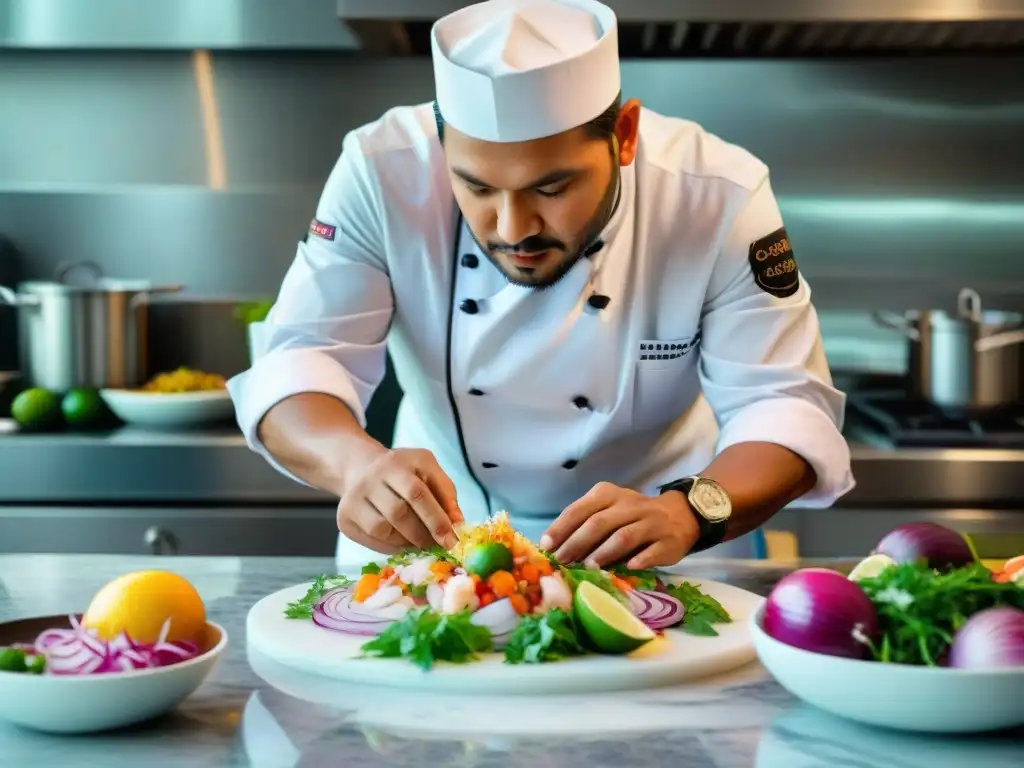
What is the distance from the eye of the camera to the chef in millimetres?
1911

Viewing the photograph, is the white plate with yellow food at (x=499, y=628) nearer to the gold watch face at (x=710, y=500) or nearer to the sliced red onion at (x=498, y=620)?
the sliced red onion at (x=498, y=620)

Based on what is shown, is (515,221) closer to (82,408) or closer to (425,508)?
(425,508)

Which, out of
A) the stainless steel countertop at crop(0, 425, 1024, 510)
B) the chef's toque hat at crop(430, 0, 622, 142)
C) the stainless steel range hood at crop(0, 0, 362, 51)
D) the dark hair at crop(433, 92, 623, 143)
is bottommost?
the stainless steel countertop at crop(0, 425, 1024, 510)

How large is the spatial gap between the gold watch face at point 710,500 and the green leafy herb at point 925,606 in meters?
0.59

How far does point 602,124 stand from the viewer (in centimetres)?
199

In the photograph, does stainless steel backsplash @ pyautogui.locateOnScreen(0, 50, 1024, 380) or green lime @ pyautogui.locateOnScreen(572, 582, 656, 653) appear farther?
stainless steel backsplash @ pyautogui.locateOnScreen(0, 50, 1024, 380)

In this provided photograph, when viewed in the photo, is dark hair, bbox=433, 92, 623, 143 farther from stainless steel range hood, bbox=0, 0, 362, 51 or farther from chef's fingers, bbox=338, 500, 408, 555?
stainless steel range hood, bbox=0, 0, 362, 51

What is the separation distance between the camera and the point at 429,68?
3.83 metres

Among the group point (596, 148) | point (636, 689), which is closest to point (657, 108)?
point (596, 148)

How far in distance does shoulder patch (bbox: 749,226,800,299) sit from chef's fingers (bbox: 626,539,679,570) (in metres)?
Answer: 0.60

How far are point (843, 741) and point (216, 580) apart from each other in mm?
953

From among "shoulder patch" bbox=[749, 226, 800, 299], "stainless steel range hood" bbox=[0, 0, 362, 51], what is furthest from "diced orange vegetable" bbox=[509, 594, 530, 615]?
"stainless steel range hood" bbox=[0, 0, 362, 51]

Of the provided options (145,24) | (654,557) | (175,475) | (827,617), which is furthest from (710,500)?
(145,24)

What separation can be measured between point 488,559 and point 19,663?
50 cm
